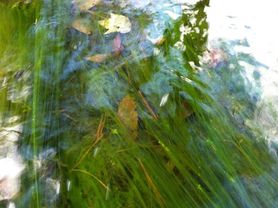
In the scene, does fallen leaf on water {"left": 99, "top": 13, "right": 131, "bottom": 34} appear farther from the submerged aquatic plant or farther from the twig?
the twig

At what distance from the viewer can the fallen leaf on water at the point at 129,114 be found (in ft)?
4.45

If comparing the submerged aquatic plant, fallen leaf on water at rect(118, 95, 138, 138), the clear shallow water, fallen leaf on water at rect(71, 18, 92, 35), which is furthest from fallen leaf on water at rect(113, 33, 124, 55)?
the clear shallow water

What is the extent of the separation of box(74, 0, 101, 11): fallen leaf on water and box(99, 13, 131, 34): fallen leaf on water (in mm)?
99

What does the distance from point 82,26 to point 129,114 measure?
0.47 m

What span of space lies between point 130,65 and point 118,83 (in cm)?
10

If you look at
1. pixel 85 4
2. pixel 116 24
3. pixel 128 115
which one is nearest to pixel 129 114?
pixel 128 115

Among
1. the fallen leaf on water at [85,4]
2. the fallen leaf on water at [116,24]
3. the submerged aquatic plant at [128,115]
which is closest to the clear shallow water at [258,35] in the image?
the submerged aquatic plant at [128,115]

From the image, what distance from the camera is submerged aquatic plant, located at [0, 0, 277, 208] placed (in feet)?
4.10

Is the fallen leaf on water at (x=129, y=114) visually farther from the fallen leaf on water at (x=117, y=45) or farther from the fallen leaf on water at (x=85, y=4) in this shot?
the fallen leaf on water at (x=85, y=4)

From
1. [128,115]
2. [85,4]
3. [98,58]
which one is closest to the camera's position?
[128,115]

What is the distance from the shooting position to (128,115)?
54.3 inches

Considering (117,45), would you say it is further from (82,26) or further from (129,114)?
(129,114)

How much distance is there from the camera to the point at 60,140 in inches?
52.0

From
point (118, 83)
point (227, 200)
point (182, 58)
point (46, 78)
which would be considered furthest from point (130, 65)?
point (227, 200)
